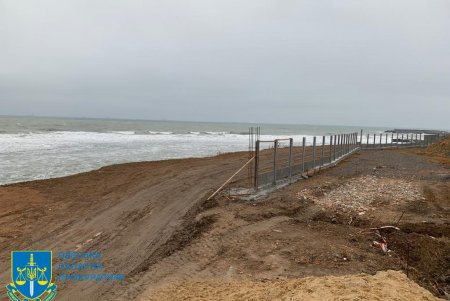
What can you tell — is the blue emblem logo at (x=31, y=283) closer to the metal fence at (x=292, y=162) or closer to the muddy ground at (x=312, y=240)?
the muddy ground at (x=312, y=240)

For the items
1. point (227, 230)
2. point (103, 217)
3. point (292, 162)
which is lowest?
point (103, 217)

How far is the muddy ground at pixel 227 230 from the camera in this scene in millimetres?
5434

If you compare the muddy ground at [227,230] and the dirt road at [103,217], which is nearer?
the muddy ground at [227,230]

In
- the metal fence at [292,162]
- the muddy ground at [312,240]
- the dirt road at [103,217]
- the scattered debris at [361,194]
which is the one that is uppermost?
the metal fence at [292,162]

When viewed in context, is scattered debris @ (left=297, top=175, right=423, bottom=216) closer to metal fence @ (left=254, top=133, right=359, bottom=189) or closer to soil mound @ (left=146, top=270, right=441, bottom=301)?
metal fence @ (left=254, top=133, right=359, bottom=189)

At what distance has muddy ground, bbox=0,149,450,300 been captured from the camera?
17.8 feet

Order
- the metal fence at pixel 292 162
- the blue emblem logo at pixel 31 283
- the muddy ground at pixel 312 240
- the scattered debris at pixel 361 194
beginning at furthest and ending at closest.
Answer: the metal fence at pixel 292 162, the scattered debris at pixel 361 194, the muddy ground at pixel 312 240, the blue emblem logo at pixel 31 283

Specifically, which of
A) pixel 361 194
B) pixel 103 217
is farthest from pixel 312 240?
pixel 103 217

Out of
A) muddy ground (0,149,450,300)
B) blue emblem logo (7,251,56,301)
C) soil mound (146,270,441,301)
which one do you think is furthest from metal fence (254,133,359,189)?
blue emblem logo (7,251,56,301)

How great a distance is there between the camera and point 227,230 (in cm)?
715

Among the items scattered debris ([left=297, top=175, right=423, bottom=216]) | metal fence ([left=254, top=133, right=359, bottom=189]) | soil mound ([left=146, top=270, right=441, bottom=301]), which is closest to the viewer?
soil mound ([left=146, top=270, right=441, bottom=301])

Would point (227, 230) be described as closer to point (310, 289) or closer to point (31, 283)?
point (310, 289)

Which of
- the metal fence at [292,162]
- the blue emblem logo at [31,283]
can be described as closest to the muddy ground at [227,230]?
the blue emblem logo at [31,283]

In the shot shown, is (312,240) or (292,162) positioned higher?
(292,162)
